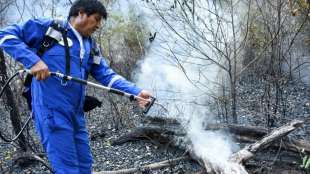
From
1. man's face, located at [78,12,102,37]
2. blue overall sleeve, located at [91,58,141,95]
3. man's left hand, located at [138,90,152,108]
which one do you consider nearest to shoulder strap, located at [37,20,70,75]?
man's face, located at [78,12,102,37]

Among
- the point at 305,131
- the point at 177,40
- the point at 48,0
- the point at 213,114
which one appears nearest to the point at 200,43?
the point at 177,40

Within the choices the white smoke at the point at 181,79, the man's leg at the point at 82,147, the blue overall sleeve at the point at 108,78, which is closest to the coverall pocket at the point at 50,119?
the man's leg at the point at 82,147

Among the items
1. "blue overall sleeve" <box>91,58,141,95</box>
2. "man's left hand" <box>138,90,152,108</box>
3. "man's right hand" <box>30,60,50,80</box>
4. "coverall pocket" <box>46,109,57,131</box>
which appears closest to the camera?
"man's right hand" <box>30,60,50,80</box>

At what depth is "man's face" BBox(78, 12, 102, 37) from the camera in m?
4.36

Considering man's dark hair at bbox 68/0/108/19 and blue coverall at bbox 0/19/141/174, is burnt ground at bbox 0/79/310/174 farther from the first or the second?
man's dark hair at bbox 68/0/108/19

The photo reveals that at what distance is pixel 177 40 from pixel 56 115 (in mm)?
3919

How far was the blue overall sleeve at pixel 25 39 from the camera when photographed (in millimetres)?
4027

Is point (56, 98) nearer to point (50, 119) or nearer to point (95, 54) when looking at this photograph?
point (50, 119)

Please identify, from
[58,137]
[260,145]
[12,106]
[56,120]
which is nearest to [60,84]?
[56,120]

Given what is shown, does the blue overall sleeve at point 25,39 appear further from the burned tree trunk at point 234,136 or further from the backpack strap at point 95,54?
the burned tree trunk at point 234,136

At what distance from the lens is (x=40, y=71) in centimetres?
396

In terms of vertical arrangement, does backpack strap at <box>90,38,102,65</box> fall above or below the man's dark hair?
below

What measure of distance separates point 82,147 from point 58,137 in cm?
38

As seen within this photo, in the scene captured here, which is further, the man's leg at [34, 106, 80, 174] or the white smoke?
the white smoke
